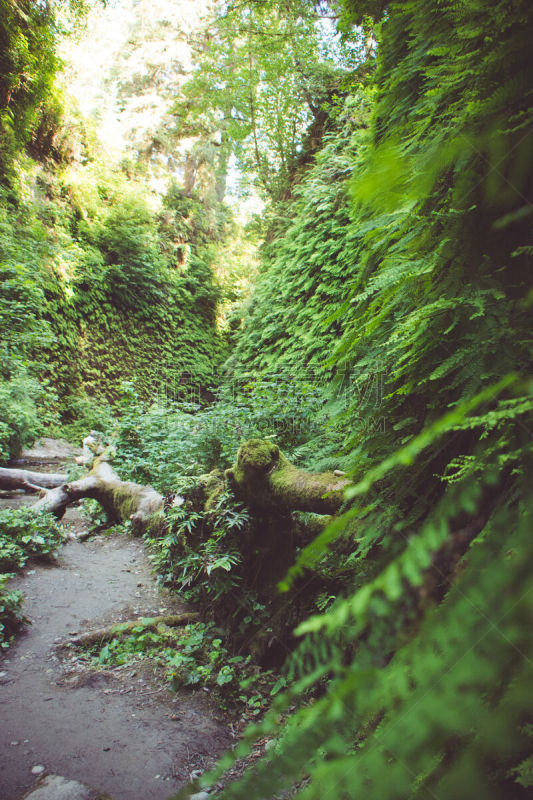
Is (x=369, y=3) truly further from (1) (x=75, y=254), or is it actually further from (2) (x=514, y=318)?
(1) (x=75, y=254)

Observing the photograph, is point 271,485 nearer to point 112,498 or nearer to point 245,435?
point 245,435

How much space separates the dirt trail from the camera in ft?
6.31

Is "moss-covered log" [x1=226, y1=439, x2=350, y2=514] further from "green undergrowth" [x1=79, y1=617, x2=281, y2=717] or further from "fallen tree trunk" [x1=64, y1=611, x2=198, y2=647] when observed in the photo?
"fallen tree trunk" [x1=64, y1=611, x2=198, y2=647]

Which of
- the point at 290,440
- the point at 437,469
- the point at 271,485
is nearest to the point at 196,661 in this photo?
the point at 271,485

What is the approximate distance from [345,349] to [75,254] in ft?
33.2

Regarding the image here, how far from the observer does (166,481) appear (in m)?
5.43

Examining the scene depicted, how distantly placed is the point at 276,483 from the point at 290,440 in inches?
63.9

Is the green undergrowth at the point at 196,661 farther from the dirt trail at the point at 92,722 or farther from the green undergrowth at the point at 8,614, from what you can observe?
the green undergrowth at the point at 8,614

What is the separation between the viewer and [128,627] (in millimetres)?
3277

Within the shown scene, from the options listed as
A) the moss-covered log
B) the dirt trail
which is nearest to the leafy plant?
the dirt trail

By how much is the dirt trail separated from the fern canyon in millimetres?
18

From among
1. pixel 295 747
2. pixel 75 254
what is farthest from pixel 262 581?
pixel 75 254

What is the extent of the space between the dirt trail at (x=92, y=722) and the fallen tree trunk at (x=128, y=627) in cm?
18

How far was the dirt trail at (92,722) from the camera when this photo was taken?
→ 1922 mm
